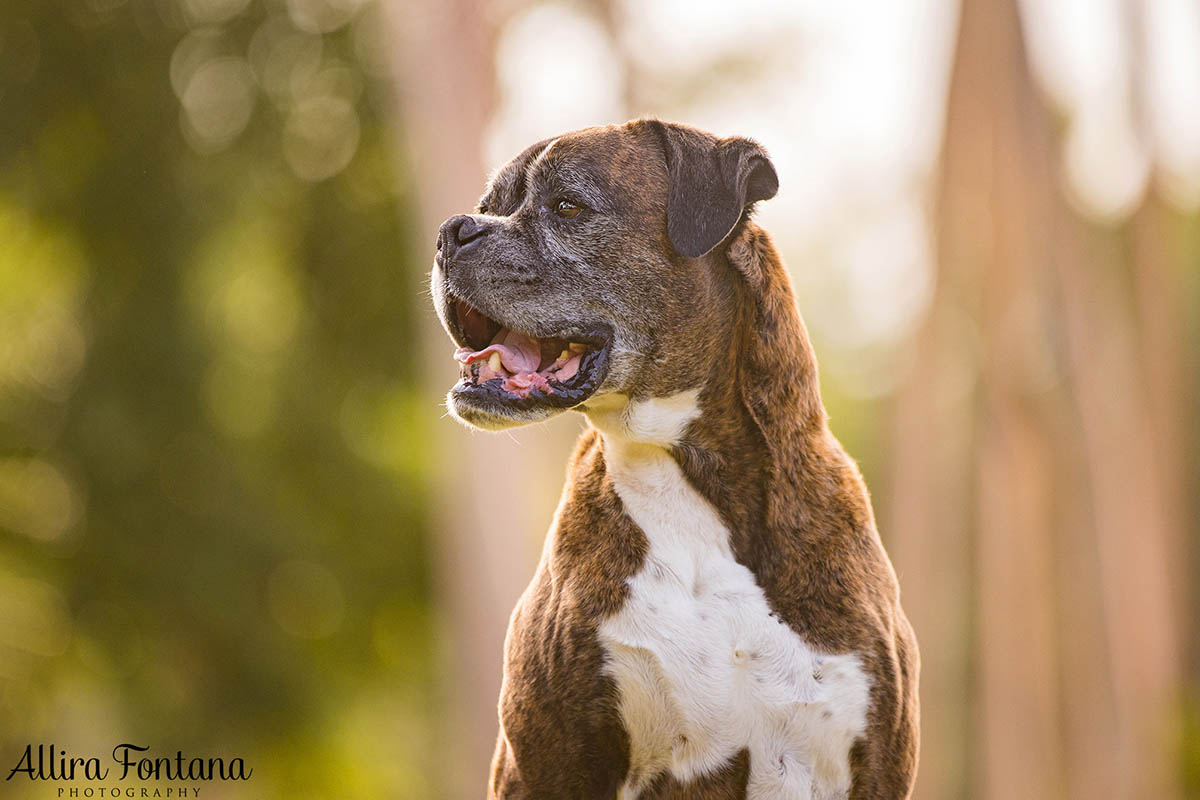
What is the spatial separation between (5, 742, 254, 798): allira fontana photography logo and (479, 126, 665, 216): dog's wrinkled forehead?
6237 millimetres

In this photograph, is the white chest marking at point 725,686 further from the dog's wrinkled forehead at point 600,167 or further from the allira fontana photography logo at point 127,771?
the allira fontana photography logo at point 127,771

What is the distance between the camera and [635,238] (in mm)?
3266

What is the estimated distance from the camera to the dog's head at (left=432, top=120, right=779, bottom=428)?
3.19 metres

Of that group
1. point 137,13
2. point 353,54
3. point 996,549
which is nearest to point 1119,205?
point 996,549

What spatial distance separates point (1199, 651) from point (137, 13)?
19.6 meters

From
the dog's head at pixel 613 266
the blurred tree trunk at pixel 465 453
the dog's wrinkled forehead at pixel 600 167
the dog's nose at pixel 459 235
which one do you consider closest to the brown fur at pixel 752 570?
the dog's head at pixel 613 266

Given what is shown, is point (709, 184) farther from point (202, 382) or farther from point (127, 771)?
point (202, 382)

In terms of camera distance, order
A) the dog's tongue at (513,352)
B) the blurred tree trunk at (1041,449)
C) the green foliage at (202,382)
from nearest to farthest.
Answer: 1. the dog's tongue at (513,352)
2. the blurred tree trunk at (1041,449)
3. the green foliage at (202,382)

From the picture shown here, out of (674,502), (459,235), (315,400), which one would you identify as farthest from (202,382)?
(674,502)

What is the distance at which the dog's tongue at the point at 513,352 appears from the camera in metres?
3.12

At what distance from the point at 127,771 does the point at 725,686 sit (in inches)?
295

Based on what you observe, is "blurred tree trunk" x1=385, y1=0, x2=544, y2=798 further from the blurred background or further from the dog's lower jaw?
the dog's lower jaw

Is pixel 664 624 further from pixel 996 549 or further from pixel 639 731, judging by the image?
pixel 996 549

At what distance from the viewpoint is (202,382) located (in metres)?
13.4
